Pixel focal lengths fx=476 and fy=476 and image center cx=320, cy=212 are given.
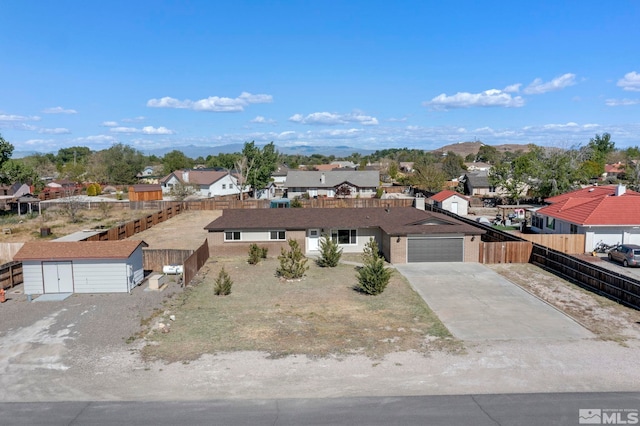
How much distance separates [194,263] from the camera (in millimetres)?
28578

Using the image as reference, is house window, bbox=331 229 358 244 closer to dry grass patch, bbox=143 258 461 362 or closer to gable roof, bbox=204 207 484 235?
gable roof, bbox=204 207 484 235

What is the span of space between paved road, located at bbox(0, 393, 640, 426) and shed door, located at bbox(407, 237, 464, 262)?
63.2ft

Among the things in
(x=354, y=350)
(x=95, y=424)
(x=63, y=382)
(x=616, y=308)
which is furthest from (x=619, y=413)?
(x=63, y=382)

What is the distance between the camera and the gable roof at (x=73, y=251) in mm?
24438

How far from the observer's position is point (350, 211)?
38.5 meters

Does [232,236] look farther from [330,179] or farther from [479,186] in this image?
[479,186]

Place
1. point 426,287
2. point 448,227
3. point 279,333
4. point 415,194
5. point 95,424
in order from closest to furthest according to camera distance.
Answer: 1. point 95,424
2. point 279,333
3. point 426,287
4. point 448,227
5. point 415,194

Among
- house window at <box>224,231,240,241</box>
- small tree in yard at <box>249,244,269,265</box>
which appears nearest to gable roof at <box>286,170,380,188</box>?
house window at <box>224,231,240,241</box>

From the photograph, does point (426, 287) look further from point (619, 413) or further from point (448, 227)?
point (619, 413)

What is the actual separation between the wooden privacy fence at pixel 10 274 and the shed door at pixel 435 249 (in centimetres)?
2376

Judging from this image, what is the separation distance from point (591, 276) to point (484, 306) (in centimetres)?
725

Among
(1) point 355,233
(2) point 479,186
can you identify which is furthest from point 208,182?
(1) point 355,233

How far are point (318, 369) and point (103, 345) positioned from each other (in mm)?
8352

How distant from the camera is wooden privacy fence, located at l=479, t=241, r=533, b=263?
32000 mm
